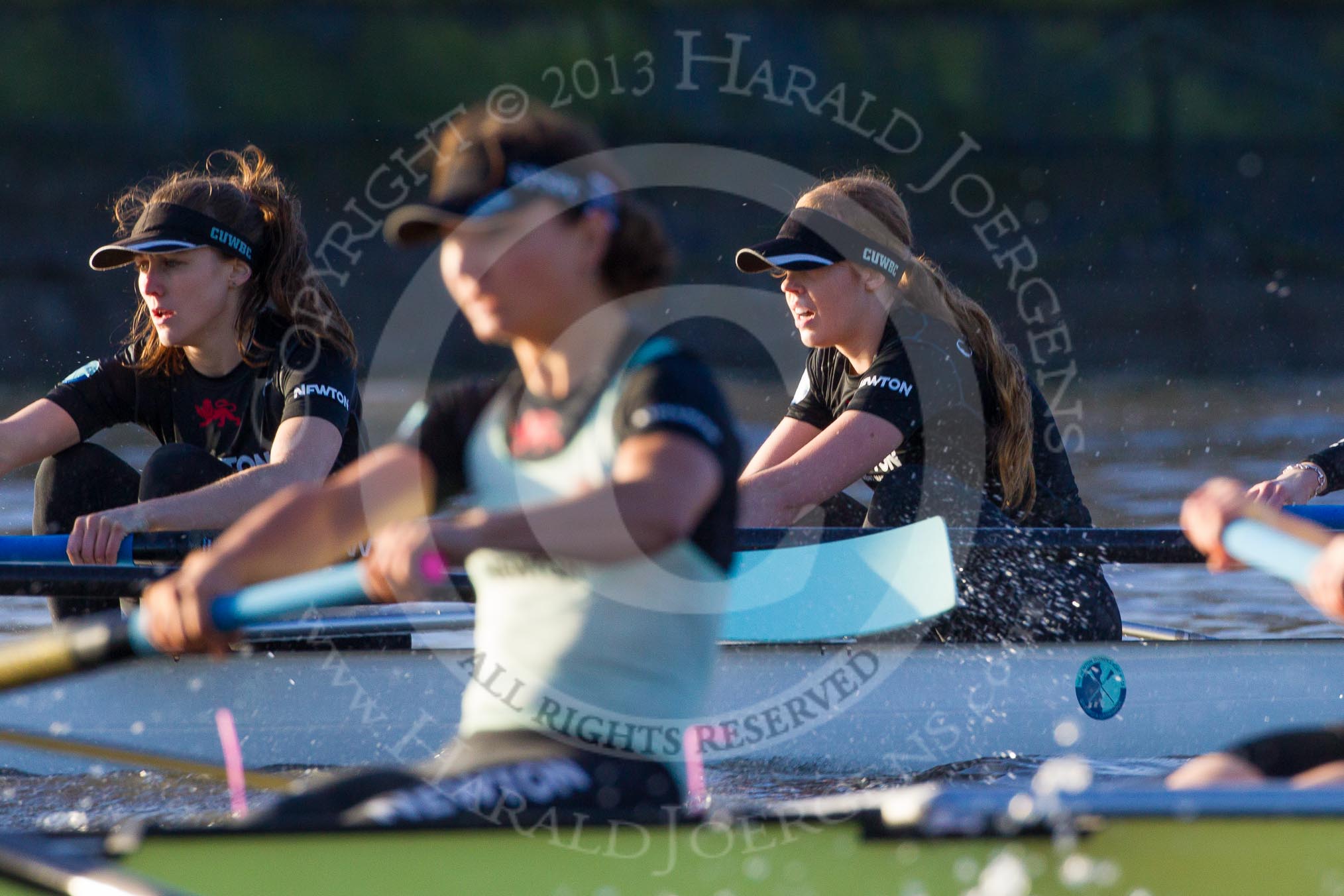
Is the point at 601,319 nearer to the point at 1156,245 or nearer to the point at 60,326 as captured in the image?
the point at 60,326

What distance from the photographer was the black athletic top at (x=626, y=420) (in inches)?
68.6

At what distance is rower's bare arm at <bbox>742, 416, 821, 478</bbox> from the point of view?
3906mm

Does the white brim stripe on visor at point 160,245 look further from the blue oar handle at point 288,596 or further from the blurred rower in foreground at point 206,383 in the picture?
the blue oar handle at point 288,596

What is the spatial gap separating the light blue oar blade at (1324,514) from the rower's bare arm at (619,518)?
1.98 meters

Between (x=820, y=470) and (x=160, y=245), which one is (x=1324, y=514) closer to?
(x=820, y=470)

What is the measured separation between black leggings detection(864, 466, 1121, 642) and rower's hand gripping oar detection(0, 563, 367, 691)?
64.4 inches

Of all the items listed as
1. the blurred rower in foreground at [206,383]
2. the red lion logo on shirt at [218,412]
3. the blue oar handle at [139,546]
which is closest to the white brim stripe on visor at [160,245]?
the blurred rower in foreground at [206,383]

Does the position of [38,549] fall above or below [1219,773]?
above

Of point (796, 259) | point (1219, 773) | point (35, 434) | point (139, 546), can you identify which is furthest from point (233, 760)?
point (1219, 773)

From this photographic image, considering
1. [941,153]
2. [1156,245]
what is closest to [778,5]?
[941,153]

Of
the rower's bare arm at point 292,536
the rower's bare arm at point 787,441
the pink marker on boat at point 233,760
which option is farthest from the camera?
the rower's bare arm at point 787,441

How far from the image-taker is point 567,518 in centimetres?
170

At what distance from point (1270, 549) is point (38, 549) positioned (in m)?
2.31

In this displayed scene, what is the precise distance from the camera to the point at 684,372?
1.78m
